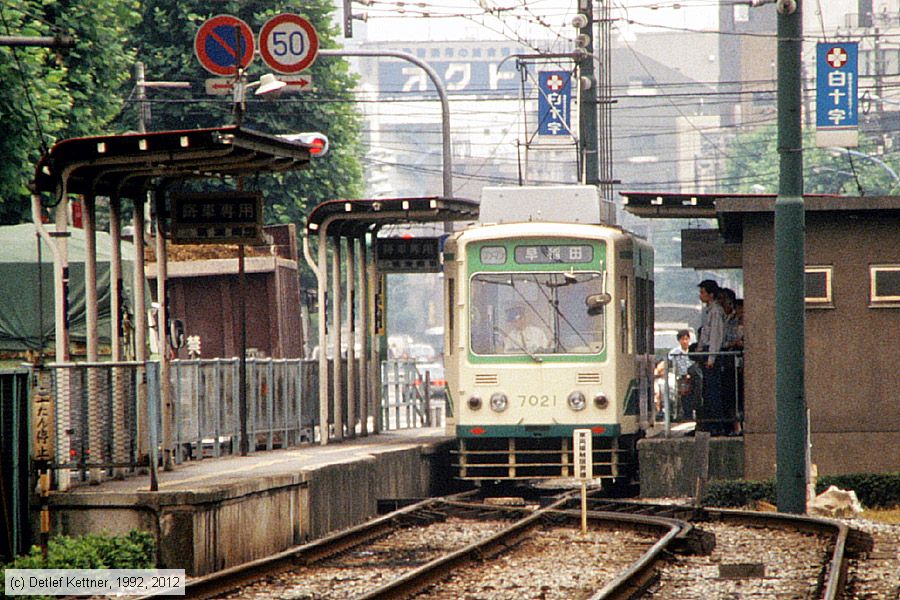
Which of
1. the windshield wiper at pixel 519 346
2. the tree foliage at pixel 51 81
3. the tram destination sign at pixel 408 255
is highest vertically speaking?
the tree foliage at pixel 51 81

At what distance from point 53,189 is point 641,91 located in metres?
129

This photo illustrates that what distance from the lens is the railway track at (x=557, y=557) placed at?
1244 cm

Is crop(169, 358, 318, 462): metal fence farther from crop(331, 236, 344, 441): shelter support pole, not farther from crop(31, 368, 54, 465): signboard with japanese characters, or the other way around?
crop(31, 368, 54, 465): signboard with japanese characters

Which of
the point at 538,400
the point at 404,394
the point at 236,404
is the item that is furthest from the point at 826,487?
the point at 404,394

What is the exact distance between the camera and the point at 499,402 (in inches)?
822

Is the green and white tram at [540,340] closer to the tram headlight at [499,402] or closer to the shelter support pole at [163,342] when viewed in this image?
the tram headlight at [499,402]

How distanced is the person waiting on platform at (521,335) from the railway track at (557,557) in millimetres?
2340

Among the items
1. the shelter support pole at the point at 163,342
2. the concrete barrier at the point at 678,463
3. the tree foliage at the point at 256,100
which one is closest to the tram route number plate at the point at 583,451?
the shelter support pole at the point at 163,342

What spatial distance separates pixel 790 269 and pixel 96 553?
24.1ft

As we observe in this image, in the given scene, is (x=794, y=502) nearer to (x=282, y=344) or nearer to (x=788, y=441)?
(x=788, y=441)

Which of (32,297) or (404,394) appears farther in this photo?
(404,394)

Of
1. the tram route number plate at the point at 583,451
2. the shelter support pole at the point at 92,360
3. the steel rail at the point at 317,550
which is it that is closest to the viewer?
the steel rail at the point at 317,550

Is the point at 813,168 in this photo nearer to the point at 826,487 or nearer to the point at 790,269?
the point at 826,487

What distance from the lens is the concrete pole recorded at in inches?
656
